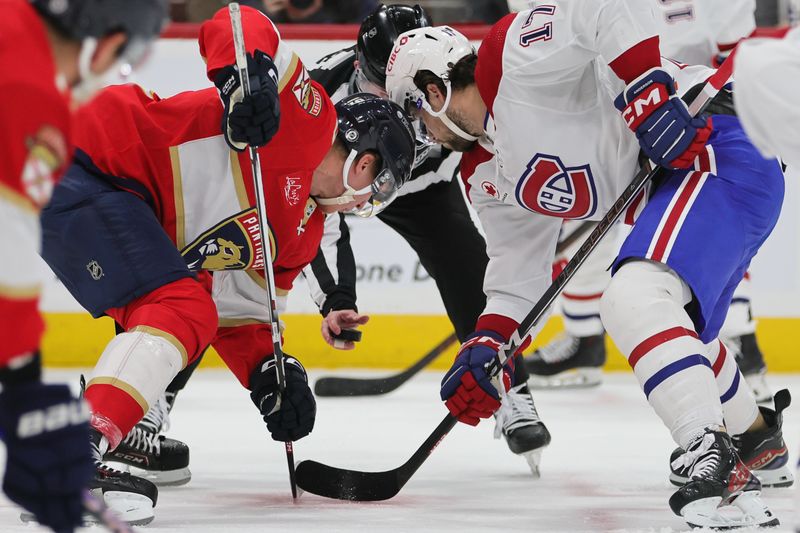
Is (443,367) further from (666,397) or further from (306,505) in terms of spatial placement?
(666,397)

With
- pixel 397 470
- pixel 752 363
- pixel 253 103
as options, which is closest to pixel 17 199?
pixel 253 103

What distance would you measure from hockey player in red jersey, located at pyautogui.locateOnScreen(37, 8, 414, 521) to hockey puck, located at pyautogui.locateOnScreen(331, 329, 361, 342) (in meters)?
0.31

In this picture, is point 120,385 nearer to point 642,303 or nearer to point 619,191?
point 642,303

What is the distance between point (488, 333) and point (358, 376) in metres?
1.82

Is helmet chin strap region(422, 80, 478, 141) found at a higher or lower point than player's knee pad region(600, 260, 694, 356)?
higher

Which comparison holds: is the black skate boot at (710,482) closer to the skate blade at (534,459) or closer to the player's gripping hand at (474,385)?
the player's gripping hand at (474,385)

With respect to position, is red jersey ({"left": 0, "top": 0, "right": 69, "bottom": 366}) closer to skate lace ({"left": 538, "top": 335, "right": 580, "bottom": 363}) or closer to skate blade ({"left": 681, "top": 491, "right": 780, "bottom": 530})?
skate blade ({"left": 681, "top": 491, "right": 780, "bottom": 530})

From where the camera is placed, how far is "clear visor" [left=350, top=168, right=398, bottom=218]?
2670mm

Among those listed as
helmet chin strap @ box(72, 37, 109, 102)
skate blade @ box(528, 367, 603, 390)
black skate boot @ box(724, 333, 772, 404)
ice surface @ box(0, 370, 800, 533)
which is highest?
helmet chin strap @ box(72, 37, 109, 102)

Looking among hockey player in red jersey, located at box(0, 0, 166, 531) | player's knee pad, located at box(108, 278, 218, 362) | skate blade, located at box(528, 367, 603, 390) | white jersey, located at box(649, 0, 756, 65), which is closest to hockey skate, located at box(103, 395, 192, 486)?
player's knee pad, located at box(108, 278, 218, 362)

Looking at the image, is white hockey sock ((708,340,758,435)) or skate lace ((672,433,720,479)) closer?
skate lace ((672,433,720,479))

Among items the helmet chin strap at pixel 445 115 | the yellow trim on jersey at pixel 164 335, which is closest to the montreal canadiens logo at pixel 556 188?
the helmet chin strap at pixel 445 115

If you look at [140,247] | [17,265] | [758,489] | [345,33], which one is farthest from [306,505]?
[345,33]

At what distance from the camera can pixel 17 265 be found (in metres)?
1.22
